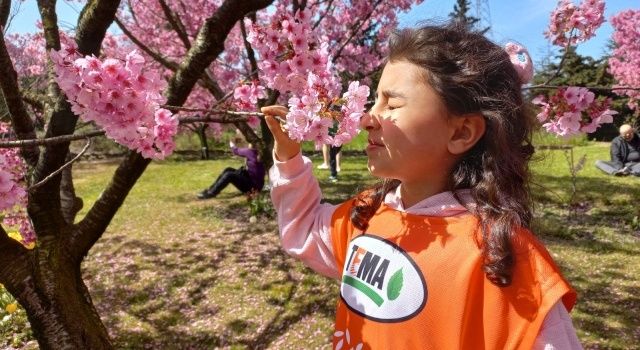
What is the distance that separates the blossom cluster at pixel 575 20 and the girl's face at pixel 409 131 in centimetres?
184

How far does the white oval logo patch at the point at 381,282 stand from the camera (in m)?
1.27

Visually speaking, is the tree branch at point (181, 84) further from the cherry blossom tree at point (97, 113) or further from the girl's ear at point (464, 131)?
the girl's ear at point (464, 131)

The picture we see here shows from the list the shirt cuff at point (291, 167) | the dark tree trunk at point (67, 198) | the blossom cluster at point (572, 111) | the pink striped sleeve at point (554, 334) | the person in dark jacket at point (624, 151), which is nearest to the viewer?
the pink striped sleeve at point (554, 334)

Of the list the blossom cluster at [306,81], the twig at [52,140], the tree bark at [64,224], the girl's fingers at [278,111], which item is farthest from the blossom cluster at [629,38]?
the twig at [52,140]

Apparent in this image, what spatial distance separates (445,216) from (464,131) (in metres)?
0.25

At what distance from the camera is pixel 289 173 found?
1.60 m

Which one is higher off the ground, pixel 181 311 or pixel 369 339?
pixel 369 339

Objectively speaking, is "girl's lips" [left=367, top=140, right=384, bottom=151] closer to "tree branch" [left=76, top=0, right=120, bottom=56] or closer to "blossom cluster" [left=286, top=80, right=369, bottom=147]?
"blossom cluster" [left=286, top=80, right=369, bottom=147]

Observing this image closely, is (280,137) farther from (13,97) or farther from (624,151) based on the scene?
(624,151)

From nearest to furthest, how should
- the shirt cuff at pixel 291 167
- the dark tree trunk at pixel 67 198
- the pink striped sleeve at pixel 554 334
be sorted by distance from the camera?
the pink striped sleeve at pixel 554 334
the shirt cuff at pixel 291 167
the dark tree trunk at pixel 67 198

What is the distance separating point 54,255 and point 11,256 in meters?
0.28

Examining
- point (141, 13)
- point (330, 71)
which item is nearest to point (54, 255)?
point (330, 71)

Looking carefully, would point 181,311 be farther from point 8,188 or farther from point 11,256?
point 8,188

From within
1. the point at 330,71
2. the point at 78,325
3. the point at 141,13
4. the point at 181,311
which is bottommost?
the point at 181,311
